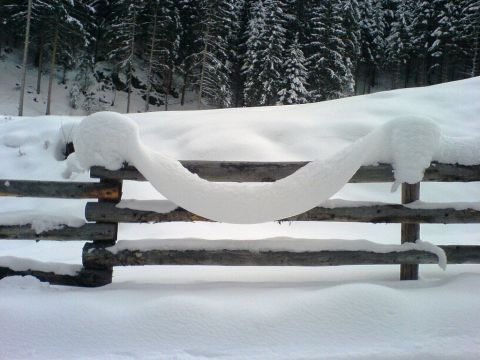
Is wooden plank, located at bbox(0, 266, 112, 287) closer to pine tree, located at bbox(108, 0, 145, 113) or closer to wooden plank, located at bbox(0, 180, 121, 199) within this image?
wooden plank, located at bbox(0, 180, 121, 199)

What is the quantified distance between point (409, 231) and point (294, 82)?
2498 centimetres

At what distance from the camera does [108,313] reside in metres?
2.42

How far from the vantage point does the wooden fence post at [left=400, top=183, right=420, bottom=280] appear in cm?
321

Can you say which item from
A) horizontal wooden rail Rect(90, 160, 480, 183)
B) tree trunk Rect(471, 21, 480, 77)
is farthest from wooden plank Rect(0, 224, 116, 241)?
tree trunk Rect(471, 21, 480, 77)

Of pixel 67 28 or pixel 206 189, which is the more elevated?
pixel 67 28

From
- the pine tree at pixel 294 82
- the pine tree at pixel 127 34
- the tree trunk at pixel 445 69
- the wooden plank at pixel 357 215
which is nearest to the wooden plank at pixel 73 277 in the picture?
the wooden plank at pixel 357 215

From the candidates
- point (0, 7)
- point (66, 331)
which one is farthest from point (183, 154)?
point (0, 7)

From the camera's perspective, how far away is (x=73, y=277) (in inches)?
121

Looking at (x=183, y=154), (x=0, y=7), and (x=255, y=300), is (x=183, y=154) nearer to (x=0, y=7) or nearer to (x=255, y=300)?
(x=255, y=300)

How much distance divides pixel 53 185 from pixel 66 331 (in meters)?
1.39

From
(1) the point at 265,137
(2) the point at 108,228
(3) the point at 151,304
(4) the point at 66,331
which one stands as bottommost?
(4) the point at 66,331

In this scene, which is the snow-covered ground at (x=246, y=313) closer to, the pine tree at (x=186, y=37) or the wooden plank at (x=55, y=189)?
the wooden plank at (x=55, y=189)

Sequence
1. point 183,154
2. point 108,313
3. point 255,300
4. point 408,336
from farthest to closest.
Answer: point 183,154
point 255,300
point 108,313
point 408,336

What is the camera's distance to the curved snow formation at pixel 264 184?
2.79 metres
